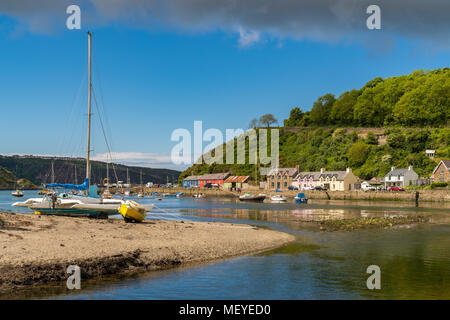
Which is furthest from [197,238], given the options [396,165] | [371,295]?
[396,165]

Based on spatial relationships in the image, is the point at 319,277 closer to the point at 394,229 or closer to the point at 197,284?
the point at 197,284

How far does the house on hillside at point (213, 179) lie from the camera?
16912 centimetres

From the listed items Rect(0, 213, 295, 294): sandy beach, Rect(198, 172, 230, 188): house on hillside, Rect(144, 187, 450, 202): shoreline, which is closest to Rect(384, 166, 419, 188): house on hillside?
Rect(144, 187, 450, 202): shoreline

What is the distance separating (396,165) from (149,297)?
126 meters

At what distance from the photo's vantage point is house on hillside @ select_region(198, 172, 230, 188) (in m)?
169

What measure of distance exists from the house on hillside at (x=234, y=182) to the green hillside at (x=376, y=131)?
669 centimetres

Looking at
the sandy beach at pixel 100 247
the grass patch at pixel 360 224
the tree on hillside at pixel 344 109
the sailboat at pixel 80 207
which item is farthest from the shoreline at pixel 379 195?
the sailboat at pixel 80 207

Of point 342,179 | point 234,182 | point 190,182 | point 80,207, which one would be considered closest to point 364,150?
point 342,179

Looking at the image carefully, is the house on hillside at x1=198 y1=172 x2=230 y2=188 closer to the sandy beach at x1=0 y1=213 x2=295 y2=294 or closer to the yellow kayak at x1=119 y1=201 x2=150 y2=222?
the yellow kayak at x1=119 y1=201 x2=150 y2=222

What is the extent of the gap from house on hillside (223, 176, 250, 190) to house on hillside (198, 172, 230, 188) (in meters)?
2.52

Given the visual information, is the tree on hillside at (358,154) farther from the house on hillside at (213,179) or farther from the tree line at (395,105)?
the house on hillside at (213,179)

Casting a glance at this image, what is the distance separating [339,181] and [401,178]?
1714cm

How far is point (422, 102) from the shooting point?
507 feet

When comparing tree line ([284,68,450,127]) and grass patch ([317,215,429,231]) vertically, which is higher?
tree line ([284,68,450,127])
